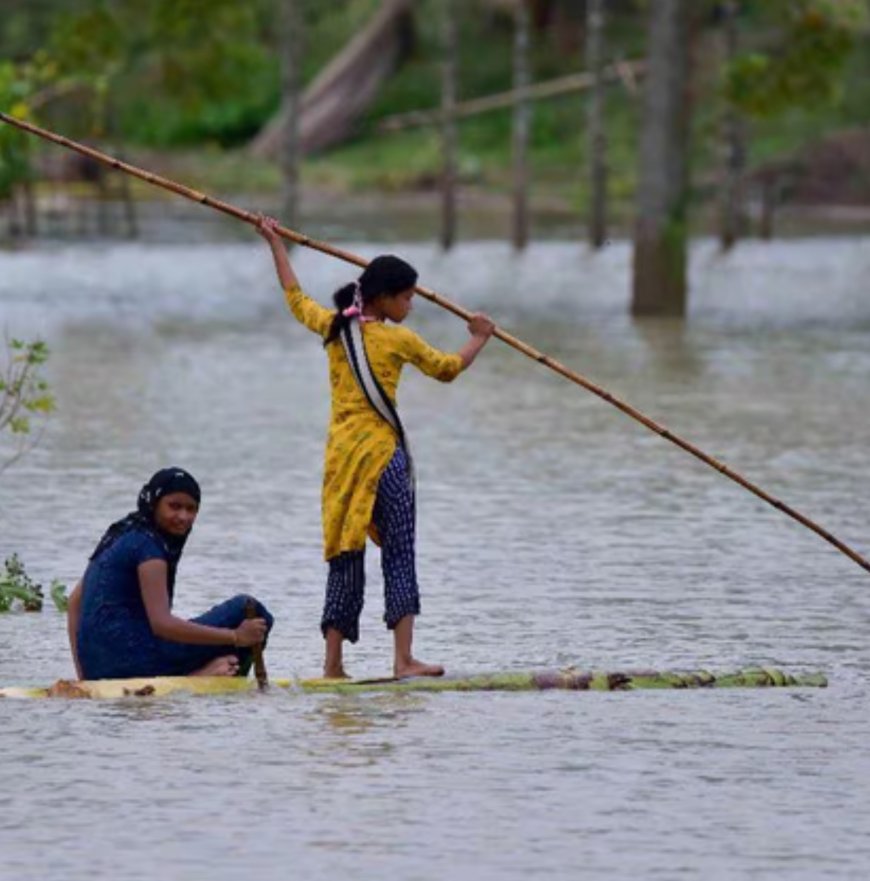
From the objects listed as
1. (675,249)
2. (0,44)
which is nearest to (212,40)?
(675,249)

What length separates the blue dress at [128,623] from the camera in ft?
35.9

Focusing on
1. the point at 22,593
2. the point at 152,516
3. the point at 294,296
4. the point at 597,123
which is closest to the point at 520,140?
the point at 597,123

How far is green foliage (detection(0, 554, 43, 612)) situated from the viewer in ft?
43.8

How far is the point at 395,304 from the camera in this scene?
11273mm

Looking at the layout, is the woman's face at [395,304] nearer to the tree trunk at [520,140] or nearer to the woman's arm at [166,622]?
the woman's arm at [166,622]

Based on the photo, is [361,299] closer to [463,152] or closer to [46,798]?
[46,798]

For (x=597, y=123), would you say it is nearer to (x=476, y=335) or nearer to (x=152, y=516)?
(x=476, y=335)

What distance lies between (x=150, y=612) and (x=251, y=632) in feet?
1.02

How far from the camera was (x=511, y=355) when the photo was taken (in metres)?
28.8

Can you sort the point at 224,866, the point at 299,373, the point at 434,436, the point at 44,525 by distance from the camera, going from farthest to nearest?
the point at 299,373 → the point at 434,436 → the point at 44,525 → the point at 224,866

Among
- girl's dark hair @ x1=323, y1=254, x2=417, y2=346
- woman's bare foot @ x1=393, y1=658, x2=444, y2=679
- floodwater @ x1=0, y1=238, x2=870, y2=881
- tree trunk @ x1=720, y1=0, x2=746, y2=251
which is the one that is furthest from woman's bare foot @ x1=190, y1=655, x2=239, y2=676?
tree trunk @ x1=720, y1=0, x2=746, y2=251

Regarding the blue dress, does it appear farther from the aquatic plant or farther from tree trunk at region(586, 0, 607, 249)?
tree trunk at region(586, 0, 607, 249)

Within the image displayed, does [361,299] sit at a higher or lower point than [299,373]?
higher

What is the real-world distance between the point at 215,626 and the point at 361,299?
112 cm
